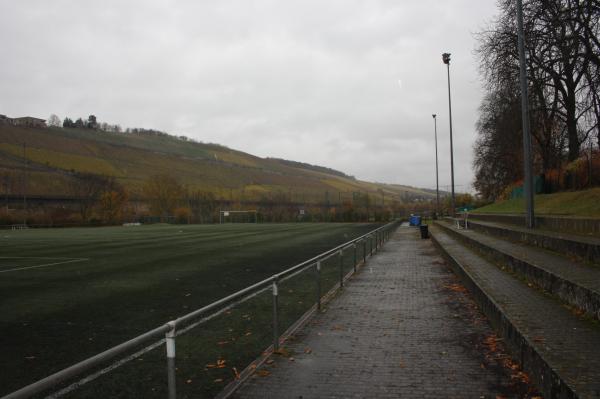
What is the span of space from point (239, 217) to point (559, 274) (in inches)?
3231

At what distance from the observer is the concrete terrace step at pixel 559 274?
5812mm

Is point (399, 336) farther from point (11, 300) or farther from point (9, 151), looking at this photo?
point (9, 151)

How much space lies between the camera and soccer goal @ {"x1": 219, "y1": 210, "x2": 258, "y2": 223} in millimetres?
84750

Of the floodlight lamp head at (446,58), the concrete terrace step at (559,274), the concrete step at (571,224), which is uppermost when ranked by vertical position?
the floodlight lamp head at (446,58)

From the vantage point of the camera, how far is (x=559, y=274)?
278 inches

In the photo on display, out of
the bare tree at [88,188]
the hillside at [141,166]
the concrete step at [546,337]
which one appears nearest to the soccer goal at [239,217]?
the hillside at [141,166]

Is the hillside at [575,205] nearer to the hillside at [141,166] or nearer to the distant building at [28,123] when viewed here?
the hillside at [141,166]

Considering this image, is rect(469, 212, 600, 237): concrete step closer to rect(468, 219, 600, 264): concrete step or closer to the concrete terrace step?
rect(468, 219, 600, 264): concrete step

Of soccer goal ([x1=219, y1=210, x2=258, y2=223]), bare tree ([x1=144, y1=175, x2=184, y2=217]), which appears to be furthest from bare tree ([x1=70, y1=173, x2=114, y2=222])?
soccer goal ([x1=219, y1=210, x2=258, y2=223])

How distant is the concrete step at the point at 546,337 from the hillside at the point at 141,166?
89.0 meters

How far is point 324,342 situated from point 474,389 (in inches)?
88.4

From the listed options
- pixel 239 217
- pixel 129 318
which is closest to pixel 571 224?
pixel 129 318

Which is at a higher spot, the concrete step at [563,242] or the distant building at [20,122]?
the distant building at [20,122]

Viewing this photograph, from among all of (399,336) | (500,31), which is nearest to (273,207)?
(500,31)
